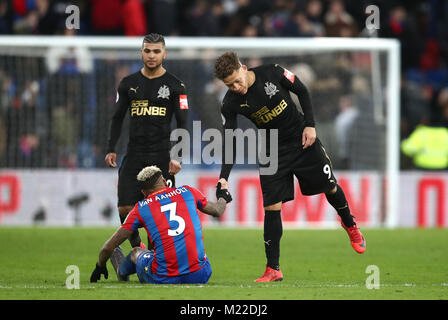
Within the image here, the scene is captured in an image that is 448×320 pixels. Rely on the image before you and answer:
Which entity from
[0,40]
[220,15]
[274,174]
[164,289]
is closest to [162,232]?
[164,289]

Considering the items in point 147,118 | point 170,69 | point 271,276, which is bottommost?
point 271,276

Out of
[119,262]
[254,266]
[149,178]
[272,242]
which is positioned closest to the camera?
[149,178]

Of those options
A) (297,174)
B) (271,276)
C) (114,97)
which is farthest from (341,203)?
(114,97)

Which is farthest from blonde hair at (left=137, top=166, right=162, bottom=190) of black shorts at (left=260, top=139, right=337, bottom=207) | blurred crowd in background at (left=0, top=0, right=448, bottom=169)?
blurred crowd in background at (left=0, top=0, right=448, bottom=169)

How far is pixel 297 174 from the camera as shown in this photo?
943cm

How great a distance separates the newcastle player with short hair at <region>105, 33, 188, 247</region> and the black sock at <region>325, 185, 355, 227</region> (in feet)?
5.51

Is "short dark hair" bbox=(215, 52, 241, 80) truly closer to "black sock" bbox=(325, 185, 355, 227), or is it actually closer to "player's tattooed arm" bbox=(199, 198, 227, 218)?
"player's tattooed arm" bbox=(199, 198, 227, 218)

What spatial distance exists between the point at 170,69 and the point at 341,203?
8.17m

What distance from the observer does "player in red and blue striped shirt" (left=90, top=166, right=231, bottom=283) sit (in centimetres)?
819

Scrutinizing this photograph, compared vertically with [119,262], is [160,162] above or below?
above

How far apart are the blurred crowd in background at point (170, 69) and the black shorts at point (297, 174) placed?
7384mm

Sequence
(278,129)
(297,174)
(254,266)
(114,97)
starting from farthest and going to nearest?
(114,97)
(254,266)
(297,174)
(278,129)

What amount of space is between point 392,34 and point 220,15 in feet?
12.0

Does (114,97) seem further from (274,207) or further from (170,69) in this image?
(274,207)
